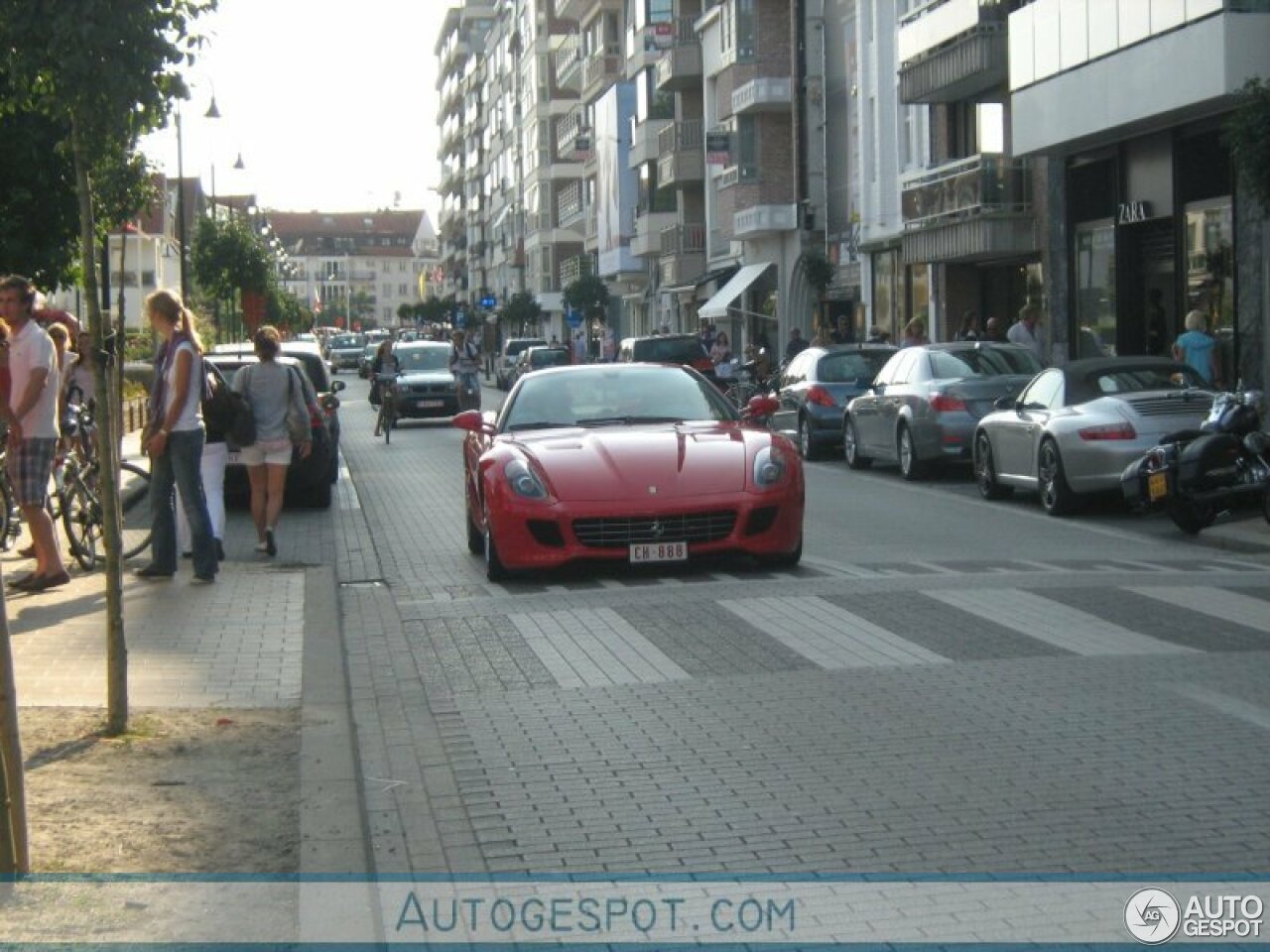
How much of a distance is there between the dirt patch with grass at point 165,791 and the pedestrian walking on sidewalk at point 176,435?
4856 millimetres

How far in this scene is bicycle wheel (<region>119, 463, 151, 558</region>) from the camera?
1485cm

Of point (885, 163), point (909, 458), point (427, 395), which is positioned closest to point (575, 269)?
point (885, 163)

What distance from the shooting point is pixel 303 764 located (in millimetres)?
7156

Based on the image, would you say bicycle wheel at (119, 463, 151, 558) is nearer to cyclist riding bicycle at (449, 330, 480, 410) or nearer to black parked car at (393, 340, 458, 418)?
black parked car at (393, 340, 458, 418)

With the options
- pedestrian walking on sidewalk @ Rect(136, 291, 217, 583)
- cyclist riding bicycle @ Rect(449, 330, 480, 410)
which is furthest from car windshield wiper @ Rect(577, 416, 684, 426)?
→ cyclist riding bicycle @ Rect(449, 330, 480, 410)

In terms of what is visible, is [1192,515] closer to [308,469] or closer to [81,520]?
[81,520]

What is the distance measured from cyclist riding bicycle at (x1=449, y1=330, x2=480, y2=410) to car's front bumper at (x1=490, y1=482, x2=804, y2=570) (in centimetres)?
2805

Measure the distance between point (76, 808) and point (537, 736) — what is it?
192cm

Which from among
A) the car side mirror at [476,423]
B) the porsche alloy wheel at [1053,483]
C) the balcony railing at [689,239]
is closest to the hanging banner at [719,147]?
the balcony railing at [689,239]

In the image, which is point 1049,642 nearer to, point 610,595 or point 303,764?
point 610,595

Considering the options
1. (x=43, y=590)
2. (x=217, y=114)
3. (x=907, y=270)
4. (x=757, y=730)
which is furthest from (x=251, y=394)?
(x=217, y=114)

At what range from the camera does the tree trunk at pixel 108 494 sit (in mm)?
7812

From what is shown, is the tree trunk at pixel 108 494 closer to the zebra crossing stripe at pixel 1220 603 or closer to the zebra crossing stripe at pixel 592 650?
the zebra crossing stripe at pixel 592 650

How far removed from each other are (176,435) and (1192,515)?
312 inches
